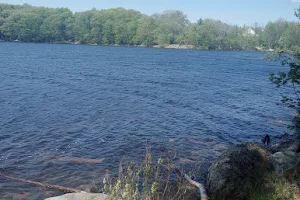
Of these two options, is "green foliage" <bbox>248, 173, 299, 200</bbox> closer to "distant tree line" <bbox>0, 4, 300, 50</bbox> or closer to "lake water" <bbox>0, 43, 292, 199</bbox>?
"lake water" <bbox>0, 43, 292, 199</bbox>

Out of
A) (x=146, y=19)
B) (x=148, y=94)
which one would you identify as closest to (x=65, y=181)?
(x=148, y=94)

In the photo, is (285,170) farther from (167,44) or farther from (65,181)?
(167,44)

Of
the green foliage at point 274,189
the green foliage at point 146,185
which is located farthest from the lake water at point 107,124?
the green foliage at point 274,189

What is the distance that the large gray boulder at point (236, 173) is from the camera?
33.4 ft

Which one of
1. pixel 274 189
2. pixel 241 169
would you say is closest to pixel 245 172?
pixel 241 169

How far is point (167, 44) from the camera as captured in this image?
177000 mm

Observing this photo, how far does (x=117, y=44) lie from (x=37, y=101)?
15659 cm

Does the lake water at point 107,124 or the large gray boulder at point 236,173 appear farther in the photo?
the lake water at point 107,124

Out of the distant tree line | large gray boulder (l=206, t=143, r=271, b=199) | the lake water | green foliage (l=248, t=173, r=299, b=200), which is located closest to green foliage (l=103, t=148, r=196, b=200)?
large gray boulder (l=206, t=143, r=271, b=199)

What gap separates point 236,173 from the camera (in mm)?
10547

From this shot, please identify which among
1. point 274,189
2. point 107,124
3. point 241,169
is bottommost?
point 107,124

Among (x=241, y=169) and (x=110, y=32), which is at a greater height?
(x=110, y=32)

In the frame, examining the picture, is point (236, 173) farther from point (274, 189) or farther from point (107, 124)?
point (107, 124)

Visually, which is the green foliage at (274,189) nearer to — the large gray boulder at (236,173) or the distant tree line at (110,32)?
the large gray boulder at (236,173)
